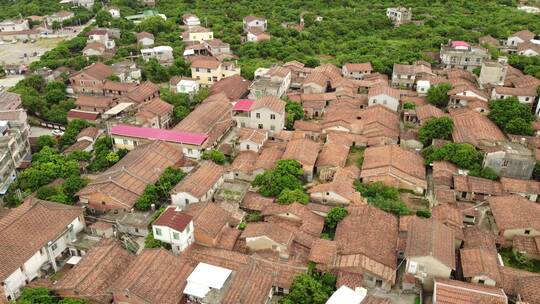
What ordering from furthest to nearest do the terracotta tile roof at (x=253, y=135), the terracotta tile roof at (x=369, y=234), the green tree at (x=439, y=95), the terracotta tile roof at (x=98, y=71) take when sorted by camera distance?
the terracotta tile roof at (x=98, y=71) < the green tree at (x=439, y=95) < the terracotta tile roof at (x=253, y=135) < the terracotta tile roof at (x=369, y=234)

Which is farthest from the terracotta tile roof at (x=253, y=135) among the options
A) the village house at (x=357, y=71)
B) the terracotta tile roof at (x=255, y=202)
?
the village house at (x=357, y=71)

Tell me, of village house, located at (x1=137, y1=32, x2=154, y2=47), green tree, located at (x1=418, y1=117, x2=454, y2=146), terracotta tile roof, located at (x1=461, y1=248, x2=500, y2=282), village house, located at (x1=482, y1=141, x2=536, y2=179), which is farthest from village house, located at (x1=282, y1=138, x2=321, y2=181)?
village house, located at (x1=137, y1=32, x2=154, y2=47)

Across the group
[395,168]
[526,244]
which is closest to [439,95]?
[395,168]

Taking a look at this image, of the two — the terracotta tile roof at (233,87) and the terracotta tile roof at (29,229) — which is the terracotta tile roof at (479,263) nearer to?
the terracotta tile roof at (29,229)

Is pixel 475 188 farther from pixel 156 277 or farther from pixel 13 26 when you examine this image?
pixel 13 26

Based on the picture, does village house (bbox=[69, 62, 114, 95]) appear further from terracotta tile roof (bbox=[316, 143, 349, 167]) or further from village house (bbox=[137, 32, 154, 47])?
terracotta tile roof (bbox=[316, 143, 349, 167])

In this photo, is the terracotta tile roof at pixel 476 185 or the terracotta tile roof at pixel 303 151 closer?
the terracotta tile roof at pixel 476 185

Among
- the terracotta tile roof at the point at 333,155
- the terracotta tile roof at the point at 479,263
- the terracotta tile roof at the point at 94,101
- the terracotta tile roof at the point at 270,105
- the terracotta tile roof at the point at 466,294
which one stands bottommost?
the terracotta tile roof at the point at 94,101

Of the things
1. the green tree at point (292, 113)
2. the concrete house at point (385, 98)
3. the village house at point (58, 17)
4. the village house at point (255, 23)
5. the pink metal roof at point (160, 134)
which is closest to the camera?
the pink metal roof at point (160, 134)
